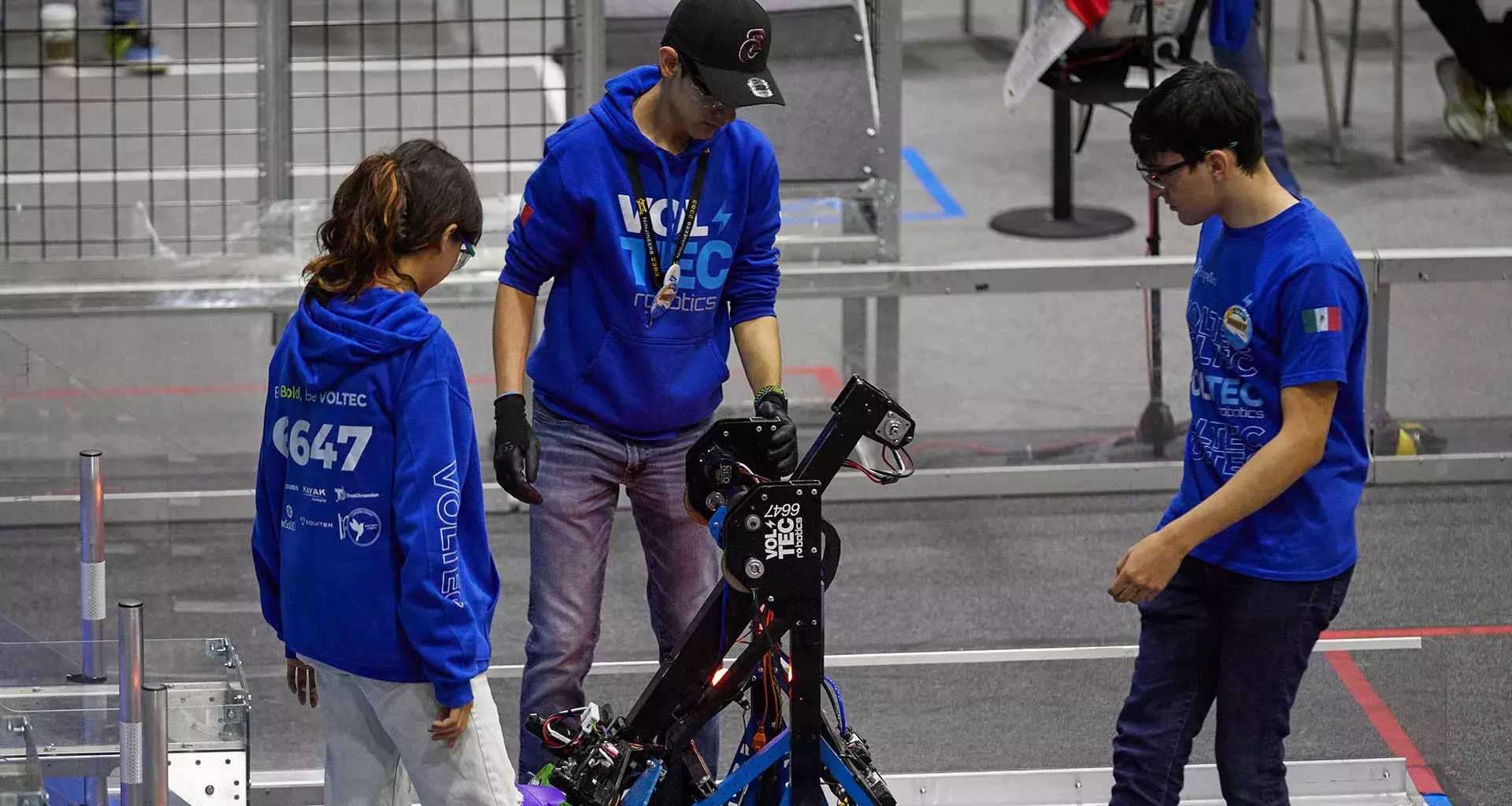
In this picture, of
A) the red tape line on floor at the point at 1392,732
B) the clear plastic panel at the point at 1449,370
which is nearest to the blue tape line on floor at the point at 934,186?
the clear plastic panel at the point at 1449,370

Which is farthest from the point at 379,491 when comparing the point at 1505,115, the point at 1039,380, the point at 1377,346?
the point at 1505,115

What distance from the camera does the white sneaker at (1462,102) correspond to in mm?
9719

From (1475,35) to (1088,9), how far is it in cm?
397

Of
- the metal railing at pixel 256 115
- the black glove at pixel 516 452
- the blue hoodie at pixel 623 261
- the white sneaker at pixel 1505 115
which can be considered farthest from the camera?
the white sneaker at pixel 1505 115

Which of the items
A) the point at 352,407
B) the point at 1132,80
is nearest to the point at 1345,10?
the point at 1132,80

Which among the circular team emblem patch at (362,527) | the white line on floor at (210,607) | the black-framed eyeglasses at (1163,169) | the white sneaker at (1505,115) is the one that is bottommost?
the white line on floor at (210,607)

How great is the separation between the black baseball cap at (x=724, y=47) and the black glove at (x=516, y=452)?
2.23ft

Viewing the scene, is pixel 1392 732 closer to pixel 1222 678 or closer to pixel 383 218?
pixel 1222 678

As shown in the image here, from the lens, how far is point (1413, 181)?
30.9ft

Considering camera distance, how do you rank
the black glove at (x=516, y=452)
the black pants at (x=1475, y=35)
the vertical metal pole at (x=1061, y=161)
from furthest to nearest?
1. the black pants at (x=1475, y=35)
2. the vertical metal pole at (x=1061, y=161)
3. the black glove at (x=516, y=452)

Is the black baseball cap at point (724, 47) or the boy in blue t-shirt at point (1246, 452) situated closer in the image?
the boy in blue t-shirt at point (1246, 452)

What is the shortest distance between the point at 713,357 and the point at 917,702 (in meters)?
1.43

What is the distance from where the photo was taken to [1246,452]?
122 inches

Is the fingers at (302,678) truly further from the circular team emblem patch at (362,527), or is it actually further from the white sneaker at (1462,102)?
the white sneaker at (1462,102)
